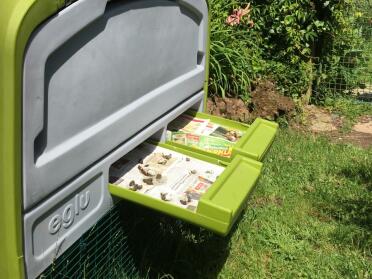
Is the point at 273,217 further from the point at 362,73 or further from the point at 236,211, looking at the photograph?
the point at 362,73

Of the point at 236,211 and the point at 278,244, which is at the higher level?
the point at 236,211

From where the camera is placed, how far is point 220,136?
267 cm

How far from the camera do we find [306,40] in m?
5.23

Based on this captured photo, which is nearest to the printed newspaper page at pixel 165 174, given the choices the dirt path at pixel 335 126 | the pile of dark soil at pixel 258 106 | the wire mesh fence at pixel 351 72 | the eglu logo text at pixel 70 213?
the eglu logo text at pixel 70 213

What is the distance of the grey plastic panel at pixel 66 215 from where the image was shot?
64.5 inches

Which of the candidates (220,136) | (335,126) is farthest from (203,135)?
(335,126)

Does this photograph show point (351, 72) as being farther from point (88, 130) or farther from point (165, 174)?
point (88, 130)

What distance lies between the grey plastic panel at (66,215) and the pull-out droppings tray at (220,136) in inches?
18.2

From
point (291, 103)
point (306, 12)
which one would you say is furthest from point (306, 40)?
point (291, 103)

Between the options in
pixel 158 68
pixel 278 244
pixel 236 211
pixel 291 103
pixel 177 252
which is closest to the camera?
pixel 236 211

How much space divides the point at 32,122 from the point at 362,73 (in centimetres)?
489

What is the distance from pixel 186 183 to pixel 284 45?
3480 mm

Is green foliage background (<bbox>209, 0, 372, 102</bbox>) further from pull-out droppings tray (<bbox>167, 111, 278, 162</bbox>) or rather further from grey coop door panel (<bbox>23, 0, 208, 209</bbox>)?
grey coop door panel (<bbox>23, 0, 208, 209</bbox>)

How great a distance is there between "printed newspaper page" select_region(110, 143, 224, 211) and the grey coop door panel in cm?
17
